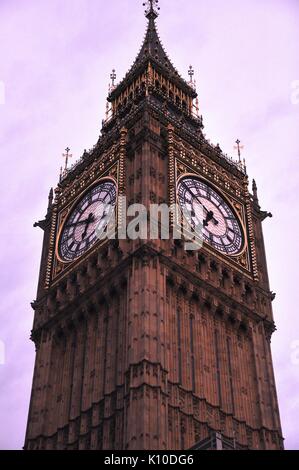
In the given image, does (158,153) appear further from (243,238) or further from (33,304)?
(33,304)

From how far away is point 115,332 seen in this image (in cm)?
6081

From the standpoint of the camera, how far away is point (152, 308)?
58688 mm

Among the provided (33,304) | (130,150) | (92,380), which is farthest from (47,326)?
(130,150)

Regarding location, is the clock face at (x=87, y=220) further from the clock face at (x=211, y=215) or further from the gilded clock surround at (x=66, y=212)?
the clock face at (x=211, y=215)

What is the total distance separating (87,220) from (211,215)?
8.09 metres

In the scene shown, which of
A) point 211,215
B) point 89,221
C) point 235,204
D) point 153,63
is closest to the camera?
point 211,215

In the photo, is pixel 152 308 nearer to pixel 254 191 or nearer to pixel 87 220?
pixel 87 220

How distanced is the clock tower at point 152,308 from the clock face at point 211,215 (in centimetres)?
9

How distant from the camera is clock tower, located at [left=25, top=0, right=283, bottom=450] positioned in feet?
186

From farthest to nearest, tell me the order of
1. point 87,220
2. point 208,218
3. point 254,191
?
point 254,191 → point 87,220 → point 208,218

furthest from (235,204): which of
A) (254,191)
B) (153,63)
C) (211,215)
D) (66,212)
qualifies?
(153,63)

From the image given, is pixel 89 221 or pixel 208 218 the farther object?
pixel 89 221

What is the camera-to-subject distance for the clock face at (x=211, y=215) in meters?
66.7
